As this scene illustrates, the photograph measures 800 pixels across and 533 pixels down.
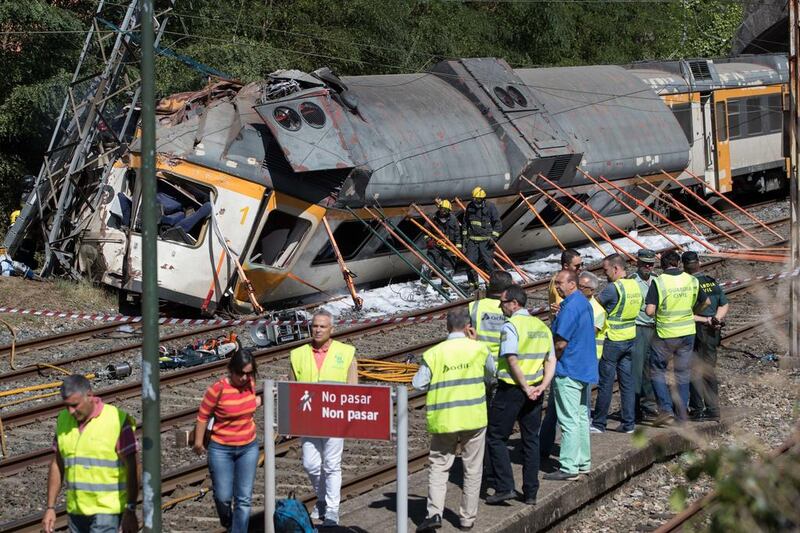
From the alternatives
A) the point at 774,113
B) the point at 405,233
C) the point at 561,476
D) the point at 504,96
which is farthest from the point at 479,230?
the point at 774,113

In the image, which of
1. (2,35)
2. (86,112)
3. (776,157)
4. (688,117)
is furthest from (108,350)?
(776,157)

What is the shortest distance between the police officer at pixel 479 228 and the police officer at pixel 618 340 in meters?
7.72

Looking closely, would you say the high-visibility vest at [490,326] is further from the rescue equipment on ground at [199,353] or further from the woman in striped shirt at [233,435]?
the rescue equipment on ground at [199,353]

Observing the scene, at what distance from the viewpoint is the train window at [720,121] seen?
25.9 meters

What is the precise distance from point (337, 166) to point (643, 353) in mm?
6461

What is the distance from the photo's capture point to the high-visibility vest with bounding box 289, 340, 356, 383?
8438 millimetres

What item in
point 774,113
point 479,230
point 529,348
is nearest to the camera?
point 529,348

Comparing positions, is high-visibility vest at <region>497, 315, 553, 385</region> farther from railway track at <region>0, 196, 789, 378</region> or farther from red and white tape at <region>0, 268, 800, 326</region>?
railway track at <region>0, 196, 789, 378</region>

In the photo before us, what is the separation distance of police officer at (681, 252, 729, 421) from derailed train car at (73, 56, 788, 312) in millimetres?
6319

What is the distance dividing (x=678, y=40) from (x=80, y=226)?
27732 millimetres

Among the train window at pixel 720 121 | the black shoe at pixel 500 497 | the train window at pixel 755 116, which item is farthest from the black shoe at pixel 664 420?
the train window at pixel 755 116

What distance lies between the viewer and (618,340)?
35.8 ft

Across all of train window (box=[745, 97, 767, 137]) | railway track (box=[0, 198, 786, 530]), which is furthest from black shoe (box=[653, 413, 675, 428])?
train window (box=[745, 97, 767, 137])

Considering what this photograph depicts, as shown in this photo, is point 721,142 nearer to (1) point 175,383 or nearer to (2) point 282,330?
(2) point 282,330
